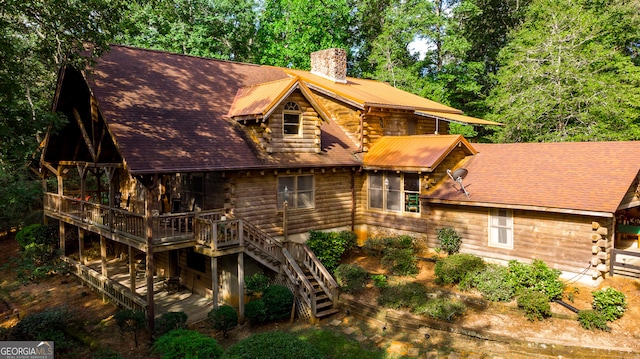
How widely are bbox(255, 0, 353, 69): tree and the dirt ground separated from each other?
23443 millimetres

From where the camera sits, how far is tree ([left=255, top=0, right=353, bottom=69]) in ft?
120

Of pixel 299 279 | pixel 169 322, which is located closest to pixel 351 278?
pixel 299 279

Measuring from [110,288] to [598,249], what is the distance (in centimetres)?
1790

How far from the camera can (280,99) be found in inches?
661

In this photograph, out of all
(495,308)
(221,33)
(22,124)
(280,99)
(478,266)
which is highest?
(221,33)

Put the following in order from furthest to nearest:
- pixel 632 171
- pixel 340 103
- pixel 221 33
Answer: pixel 221 33, pixel 340 103, pixel 632 171

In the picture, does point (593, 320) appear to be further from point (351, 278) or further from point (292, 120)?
point (292, 120)

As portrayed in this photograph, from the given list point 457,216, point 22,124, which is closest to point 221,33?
point 22,124

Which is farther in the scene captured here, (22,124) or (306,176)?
(306,176)

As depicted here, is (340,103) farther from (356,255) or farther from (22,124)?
(22,124)

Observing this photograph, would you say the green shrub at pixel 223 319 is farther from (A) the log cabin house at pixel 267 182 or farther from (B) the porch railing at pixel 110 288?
(B) the porch railing at pixel 110 288

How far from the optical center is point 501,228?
16328 millimetres

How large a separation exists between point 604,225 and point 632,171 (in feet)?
8.85

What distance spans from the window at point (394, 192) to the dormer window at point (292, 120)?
4413 mm
